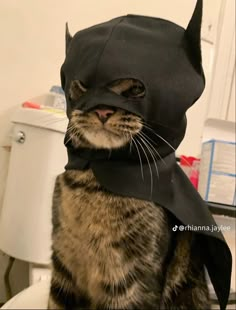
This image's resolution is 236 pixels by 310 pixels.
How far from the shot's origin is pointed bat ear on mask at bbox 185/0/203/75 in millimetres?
557

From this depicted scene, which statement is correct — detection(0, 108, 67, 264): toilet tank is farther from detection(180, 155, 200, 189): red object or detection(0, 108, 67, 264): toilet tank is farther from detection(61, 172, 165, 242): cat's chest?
detection(180, 155, 200, 189): red object

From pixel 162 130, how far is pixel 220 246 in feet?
0.82

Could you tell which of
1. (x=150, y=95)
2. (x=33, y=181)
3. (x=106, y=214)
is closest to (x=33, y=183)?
(x=33, y=181)

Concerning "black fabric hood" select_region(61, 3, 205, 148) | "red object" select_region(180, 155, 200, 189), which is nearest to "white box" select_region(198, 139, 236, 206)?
"red object" select_region(180, 155, 200, 189)

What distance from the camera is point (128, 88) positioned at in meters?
0.57

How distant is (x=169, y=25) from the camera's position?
615mm

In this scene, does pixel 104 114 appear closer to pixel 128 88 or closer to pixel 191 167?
pixel 128 88

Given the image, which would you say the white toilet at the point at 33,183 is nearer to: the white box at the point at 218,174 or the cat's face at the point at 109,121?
the cat's face at the point at 109,121

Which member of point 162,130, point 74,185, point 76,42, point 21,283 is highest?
point 76,42

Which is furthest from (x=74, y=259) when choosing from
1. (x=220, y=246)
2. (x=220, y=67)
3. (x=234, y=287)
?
(x=220, y=67)

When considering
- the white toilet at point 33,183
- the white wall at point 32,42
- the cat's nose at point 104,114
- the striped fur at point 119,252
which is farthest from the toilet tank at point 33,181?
the cat's nose at point 104,114

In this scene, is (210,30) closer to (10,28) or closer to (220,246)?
(10,28)

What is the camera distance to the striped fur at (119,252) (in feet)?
1.99

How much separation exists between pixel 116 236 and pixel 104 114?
0.21 meters
